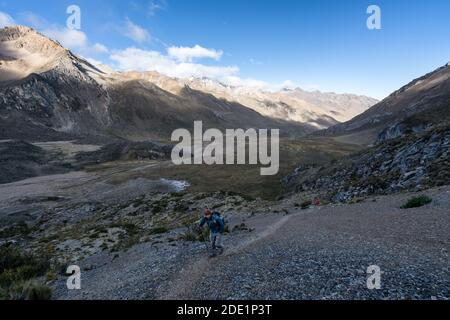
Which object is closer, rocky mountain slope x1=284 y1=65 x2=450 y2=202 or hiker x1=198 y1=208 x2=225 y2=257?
hiker x1=198 y1=208 x2=225 y2=257

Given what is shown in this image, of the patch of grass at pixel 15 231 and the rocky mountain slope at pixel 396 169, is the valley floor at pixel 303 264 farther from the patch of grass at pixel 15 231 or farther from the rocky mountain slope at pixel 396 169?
the patch of grass at pixel 15 231

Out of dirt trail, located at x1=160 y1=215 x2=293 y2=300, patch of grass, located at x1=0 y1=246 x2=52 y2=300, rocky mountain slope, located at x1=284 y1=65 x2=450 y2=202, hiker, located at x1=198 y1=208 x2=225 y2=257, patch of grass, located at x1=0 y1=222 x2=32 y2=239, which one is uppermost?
rocky mountain slope, located at x1=284 y1=65 x2=450 y2=202

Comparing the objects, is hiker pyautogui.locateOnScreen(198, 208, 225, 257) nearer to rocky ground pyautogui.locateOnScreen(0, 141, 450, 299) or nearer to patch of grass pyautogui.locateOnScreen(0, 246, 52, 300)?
rocky ground pyautogui.locateOnScreen(0, 141, 450, 299)

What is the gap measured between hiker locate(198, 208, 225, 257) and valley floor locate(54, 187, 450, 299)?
0.72 metres

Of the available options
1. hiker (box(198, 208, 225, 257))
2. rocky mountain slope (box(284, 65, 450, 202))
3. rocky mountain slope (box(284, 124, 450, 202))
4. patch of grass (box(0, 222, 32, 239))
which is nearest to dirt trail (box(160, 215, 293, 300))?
hiker (box(198, 208, 225, 257))

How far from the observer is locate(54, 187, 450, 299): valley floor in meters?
13.0

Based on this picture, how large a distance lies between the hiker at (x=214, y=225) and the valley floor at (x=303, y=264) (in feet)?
2.37

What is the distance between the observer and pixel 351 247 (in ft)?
57.5

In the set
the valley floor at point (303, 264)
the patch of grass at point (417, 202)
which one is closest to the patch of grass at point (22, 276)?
the valley floor at point (303, 264)

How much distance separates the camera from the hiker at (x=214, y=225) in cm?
1852

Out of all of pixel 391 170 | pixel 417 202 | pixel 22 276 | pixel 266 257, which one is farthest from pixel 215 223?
pixel 391 170

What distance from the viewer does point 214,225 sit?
737 inches
